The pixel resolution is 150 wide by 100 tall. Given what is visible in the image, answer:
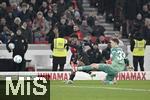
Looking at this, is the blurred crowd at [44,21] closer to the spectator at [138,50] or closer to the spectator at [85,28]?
the spectator at [85,28]

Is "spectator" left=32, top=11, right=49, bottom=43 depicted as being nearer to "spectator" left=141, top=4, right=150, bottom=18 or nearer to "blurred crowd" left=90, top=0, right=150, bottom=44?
"blurred crowd" left=90, top=0, right=150, bottom=44

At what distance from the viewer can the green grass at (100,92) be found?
18797 mm

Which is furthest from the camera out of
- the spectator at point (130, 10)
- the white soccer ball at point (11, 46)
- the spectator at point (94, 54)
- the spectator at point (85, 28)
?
the spectator at point (130, 10)

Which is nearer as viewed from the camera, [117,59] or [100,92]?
[100,92]

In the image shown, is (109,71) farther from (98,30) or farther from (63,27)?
(98,30)

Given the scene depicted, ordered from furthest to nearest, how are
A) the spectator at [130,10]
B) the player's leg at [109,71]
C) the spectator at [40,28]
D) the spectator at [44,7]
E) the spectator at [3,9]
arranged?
the spectator at [130,10] < the spectator at [44,7] < the spectator at [3,9] < the spectator at [40,28] < the player's leg at [109,71]

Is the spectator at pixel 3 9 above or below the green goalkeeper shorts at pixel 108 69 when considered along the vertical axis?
above

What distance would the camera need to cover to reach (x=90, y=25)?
3272 cm

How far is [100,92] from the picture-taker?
20469 millimetres

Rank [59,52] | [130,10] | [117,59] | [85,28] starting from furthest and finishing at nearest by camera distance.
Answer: [130,10] < [85,28] < [59,52] < [117,59]

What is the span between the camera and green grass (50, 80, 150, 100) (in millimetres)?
18797

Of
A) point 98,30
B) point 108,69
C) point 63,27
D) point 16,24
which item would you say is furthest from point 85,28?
point 108,69

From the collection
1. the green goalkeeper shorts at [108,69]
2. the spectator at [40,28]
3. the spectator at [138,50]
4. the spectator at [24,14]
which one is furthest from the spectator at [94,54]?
the green goalkeeper shorts at [108,69]

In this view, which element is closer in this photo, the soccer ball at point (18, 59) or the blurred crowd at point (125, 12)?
the soccer ball at point (18, 59)
